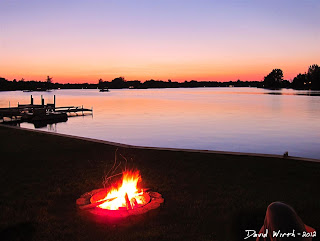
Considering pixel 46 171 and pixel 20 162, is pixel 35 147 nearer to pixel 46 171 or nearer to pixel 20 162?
pixel 20 162

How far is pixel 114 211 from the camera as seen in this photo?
6211 mm

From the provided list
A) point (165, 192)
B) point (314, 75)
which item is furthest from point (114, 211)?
point (314, 75)

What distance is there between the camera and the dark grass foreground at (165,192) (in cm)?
565

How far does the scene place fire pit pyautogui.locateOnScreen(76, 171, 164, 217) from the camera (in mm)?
6266

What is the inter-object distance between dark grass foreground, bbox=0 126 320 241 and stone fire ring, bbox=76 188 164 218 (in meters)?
0.15

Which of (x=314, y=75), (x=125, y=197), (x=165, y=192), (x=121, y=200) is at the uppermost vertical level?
(x=314, y=75)

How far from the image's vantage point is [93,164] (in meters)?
10.6

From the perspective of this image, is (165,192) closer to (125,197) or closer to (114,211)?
(125,197)

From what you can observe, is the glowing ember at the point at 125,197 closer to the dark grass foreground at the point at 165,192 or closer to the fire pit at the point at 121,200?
the fire pit at the point at 121,200

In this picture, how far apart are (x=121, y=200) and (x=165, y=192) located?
4.64 feet

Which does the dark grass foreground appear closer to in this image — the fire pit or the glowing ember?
the fire pit

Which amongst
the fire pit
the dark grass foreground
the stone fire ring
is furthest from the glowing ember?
the dark grass foreground

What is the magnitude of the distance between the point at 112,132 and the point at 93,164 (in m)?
23.0

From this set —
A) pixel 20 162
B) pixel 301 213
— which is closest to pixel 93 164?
pixel 20 162
